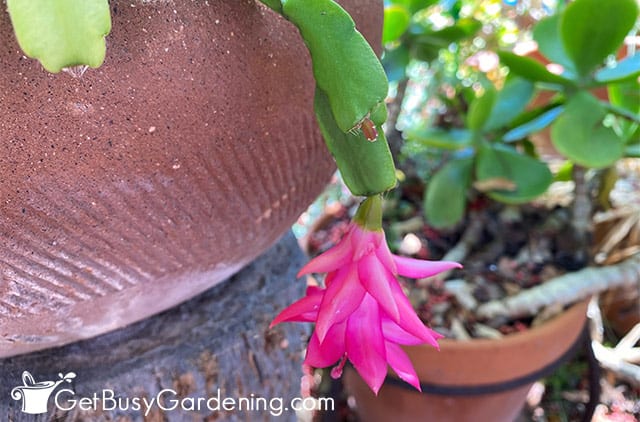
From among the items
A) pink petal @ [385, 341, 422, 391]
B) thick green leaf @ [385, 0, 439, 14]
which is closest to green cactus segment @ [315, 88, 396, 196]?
pink petal @ [385, 341, 422, 391]

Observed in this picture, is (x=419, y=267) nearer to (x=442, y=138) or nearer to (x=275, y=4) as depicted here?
(x=275, y=4)

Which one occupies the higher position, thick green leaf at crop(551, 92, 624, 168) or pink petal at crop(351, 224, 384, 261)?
pink petal at crop(351, 224, 384, 261)

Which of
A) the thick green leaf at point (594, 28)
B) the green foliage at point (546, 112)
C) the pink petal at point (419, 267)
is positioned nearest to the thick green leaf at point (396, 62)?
the green foliage at point (546, 112)

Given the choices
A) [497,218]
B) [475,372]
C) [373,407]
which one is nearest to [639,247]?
[497,218]

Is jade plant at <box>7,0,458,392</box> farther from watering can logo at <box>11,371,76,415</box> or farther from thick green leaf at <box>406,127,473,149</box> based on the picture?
thick green leaf at <box>406,127,473,149</box>

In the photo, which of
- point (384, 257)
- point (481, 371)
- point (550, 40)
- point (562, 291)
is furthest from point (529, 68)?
point (384, 257)
